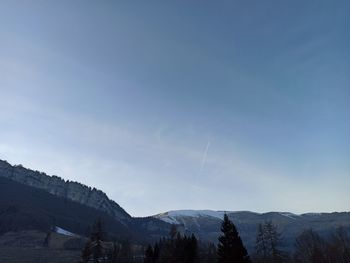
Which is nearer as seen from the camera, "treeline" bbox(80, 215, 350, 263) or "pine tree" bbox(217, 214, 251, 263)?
"pine tree" bbox(217, 214, 251, 263)

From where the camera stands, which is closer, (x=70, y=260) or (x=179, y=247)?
(x=179, y=247)

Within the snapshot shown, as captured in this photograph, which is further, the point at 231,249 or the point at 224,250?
the point at 224,250

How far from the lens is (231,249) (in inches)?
1639

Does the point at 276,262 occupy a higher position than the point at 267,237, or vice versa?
the point at 267,237

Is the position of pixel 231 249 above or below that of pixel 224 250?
above

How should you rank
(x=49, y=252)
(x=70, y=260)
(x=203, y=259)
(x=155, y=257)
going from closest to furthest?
(x=155, y=257) < (x=203, y=259) < (x=70, y=260) < (x=49, y=252)

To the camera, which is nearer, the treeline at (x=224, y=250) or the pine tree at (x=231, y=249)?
the pine tree at (x=231, y=249)

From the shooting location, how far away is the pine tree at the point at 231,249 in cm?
4106

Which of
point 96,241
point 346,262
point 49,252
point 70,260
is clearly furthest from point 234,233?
point 49,252

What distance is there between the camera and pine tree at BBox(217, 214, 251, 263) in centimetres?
4106

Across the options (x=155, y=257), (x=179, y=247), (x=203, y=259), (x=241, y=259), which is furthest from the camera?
(x=203, y=259)

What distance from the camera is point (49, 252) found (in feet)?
585

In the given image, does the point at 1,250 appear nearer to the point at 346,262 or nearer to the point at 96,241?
the point at 96,241

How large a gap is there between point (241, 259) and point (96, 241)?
43.0m
